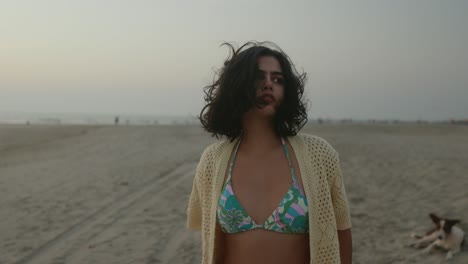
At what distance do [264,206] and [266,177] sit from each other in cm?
13

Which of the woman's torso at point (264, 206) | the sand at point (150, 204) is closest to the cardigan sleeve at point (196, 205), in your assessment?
the woman's torso at point (264, 206)

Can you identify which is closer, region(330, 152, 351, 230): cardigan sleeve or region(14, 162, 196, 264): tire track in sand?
region(330, 152, 351, 230): cardigan sleeve

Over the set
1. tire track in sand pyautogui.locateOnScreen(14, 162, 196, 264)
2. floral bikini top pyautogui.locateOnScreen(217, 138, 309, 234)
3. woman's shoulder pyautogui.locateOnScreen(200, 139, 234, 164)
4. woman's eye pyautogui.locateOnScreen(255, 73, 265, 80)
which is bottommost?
tire track in sand pyautogui.locateOnScreen(14, 162, 196, 264)

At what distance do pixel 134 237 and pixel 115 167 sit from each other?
6.08m

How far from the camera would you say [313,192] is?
178 centimetres

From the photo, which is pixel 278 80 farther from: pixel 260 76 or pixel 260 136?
pixel 260 136

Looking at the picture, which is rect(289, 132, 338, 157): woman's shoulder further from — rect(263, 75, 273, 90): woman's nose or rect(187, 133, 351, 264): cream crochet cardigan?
rect(263, 75, 273, 90): woman's nose

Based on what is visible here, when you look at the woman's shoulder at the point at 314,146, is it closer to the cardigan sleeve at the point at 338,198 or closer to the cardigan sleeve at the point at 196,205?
the cardigan sleeve at the point at 338,198

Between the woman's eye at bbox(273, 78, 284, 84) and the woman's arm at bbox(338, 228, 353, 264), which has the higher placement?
the woman's eye at bbox(273, 78, 284, 84)

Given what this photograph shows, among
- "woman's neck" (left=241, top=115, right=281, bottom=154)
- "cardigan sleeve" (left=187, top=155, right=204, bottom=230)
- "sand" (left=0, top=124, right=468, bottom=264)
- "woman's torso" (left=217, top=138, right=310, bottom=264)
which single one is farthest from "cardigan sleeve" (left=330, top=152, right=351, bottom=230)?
"sand" (left=0, top=124, right=468, bottom=264)

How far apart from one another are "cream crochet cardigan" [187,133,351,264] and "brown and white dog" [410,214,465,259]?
162 inches

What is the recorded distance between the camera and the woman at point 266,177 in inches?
71.1

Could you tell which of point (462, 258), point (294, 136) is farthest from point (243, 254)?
point (462, 258)

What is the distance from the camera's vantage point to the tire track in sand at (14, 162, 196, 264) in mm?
6066
